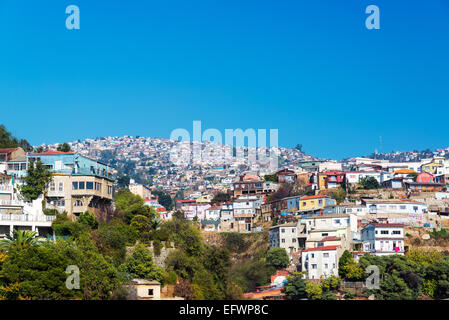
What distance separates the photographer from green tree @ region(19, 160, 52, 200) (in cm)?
5281

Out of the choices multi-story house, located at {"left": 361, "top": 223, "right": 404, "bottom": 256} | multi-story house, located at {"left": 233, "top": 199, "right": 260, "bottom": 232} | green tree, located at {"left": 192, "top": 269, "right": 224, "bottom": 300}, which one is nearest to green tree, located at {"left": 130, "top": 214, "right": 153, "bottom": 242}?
green tree, located at {"left": 192, "top": 269, "right": 224, "bottom": 300}

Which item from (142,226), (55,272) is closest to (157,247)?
(142,226)

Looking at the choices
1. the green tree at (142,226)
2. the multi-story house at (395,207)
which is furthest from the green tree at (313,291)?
the multi-story house at (395,207)

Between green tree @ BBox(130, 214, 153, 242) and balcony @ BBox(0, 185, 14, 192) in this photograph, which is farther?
balcony @ BBox(0, 185, 14, 192)

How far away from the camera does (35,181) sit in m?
52.9

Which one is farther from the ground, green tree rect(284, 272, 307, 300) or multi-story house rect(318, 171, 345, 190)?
multi-story house rect(318, 171, 345, 190)

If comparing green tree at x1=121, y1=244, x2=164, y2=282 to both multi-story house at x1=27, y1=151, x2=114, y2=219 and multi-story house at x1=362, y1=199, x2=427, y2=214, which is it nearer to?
multi-story house at x1=27, y1=151, x2=114, y2=219

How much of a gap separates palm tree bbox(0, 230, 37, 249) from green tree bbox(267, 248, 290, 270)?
21933 mm

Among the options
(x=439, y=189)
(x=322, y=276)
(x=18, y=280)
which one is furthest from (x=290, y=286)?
(x=439, y=189)

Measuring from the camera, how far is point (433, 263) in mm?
56906

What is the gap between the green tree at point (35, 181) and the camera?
52812 mm

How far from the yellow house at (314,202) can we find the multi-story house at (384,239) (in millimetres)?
11428
